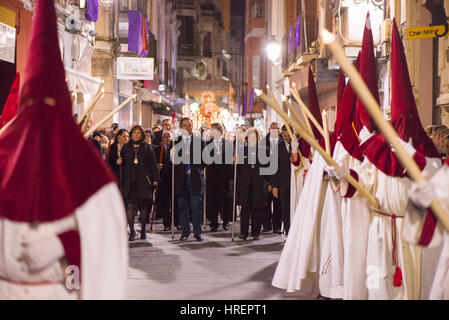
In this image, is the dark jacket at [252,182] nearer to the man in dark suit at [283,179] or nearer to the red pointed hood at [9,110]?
the man in dark suit at [283,179]

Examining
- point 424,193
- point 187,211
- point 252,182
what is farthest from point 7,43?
point 424,193

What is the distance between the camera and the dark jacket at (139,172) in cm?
1291

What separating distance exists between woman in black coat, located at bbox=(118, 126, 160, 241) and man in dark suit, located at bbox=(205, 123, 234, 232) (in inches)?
71.8

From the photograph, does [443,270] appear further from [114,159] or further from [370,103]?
[114,159]

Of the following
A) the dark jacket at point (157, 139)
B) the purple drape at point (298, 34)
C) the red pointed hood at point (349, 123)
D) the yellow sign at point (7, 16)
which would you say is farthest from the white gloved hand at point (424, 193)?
the purple drape at point (298, 34)

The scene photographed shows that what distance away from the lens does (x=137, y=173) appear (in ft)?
42.5

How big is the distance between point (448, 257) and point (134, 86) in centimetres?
3200

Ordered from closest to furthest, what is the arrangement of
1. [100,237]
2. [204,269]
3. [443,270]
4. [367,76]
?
[100,237]
[443,270]
[367,76]
[204,269]

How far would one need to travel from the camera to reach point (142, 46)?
31.2m

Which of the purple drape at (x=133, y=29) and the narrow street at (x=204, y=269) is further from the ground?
the purple drape at (x=133, y=29)

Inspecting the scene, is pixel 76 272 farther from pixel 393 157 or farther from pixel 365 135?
pixel 365 135

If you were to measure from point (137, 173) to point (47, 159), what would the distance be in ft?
32.1

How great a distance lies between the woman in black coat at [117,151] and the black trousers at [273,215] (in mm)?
3460

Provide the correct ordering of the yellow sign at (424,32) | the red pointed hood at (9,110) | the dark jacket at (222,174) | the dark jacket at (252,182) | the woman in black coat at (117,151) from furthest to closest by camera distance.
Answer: the dark jacket at (222,174), the dark jacket at (252,182), the woman in black coat at (117,151), the yellow sign at (424,32), the red pointed hood at (9,110)
